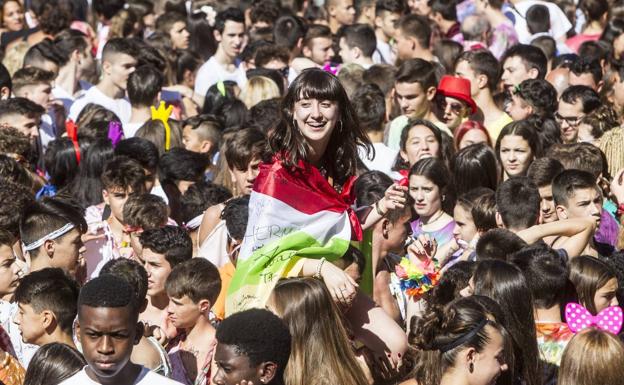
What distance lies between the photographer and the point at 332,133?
6.31m

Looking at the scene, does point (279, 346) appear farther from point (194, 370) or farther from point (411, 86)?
point (411, 86)

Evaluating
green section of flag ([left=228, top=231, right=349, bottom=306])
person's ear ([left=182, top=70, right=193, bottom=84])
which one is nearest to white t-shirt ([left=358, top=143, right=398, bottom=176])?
green section of flag ([left=228, top=231, right=349, bottom=306])

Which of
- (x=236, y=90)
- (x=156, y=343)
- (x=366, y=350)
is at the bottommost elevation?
(x=236, y=90)

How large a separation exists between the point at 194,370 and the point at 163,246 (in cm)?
106

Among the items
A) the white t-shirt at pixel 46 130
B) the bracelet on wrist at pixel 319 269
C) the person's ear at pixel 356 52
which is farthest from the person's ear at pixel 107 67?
the bracelet on wrist at pixel 319 269

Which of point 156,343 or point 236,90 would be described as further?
point 236,90

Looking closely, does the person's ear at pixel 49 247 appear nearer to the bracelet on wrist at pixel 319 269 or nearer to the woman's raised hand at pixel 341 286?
the bracelet on wrist at pixel 319 269

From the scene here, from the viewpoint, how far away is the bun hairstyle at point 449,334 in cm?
546

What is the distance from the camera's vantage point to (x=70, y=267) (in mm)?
7438

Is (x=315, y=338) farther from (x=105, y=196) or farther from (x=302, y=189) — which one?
(x=105, y=196)

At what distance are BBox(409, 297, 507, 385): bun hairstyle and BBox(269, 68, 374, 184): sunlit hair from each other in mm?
1038

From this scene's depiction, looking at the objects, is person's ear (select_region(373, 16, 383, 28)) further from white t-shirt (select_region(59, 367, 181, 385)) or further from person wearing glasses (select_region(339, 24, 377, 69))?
white t-shirt (select_region(59, 367, 181, 385))

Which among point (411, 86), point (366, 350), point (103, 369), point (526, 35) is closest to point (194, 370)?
point (366, 350)

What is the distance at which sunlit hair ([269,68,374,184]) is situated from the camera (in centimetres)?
616
